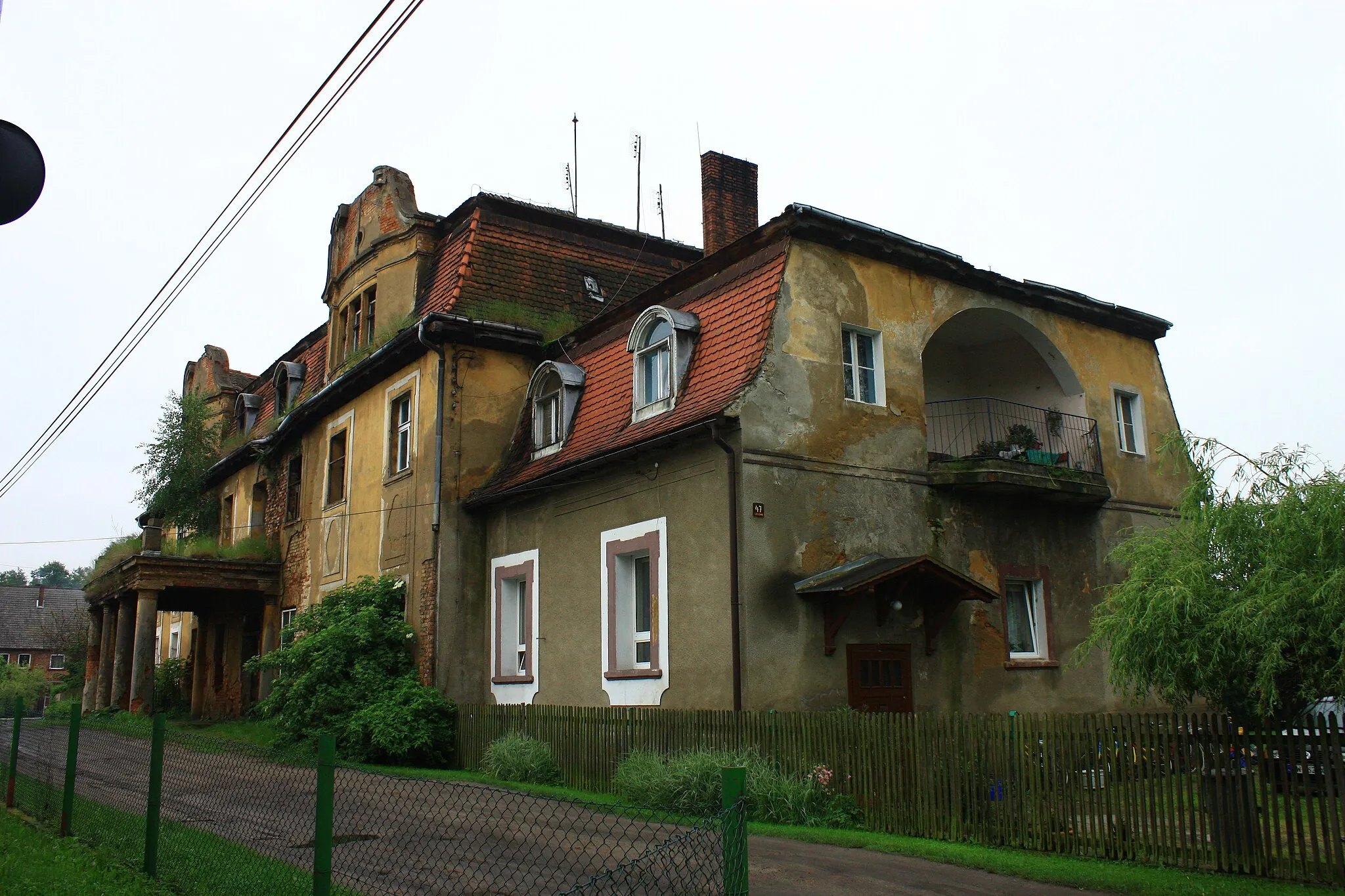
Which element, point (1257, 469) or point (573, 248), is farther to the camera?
point (573, 248)

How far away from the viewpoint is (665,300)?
17422 mm

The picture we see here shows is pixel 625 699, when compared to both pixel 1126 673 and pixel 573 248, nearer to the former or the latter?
pixel 1126 673

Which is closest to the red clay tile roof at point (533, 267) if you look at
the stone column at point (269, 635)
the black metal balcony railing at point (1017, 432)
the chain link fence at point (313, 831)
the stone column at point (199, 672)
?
the black metal balcony railing at point (1017, 432)

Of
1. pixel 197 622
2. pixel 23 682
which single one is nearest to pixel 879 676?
pixel 197 622

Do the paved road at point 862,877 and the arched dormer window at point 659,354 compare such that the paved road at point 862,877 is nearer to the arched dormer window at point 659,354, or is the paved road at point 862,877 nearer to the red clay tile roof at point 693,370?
the red clay tile roof at point 693,370

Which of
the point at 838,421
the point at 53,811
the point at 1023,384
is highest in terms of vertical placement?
the point at 1023,384

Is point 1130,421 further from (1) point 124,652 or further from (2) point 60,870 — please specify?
(1) point 124,652

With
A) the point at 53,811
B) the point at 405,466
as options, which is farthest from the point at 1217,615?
the point at 405,466

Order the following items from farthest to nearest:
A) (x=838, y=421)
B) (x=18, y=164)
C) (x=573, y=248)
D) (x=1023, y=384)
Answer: (x=573, y=248) → (x=1023, y=384) → (x=838, y=421) → (x=18, y=164)

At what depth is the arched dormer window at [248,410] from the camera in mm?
31500

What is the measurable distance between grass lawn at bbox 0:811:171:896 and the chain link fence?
156 mm

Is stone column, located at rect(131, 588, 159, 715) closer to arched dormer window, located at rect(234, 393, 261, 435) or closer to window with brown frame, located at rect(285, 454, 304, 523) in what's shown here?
window with brown frame, located at rect(285, 454, 304, 523)

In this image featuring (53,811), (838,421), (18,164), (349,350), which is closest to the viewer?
(18,164)

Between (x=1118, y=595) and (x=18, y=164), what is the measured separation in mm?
9094
